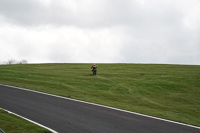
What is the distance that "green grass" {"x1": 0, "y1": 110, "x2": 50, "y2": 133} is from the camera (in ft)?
29.2

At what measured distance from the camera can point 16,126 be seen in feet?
30.7

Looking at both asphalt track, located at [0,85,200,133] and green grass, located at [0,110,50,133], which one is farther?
asphalt track, located at [0,85,200,133]

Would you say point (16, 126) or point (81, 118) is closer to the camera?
point (16, 126)

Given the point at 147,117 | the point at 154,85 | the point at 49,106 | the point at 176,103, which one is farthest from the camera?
the point at 154,85

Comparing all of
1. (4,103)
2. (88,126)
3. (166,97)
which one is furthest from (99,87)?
(88,126)

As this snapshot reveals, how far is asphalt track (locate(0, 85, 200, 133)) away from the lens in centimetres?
967

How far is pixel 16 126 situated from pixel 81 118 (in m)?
2.99

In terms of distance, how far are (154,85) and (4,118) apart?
1804cm

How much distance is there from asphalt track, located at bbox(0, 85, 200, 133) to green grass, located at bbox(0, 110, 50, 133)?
61 cm

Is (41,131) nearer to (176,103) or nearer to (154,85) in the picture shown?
(176,103)

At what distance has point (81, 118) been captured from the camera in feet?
36.3

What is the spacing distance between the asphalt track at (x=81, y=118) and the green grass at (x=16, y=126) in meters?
0.61

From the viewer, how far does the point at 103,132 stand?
29.9 ft

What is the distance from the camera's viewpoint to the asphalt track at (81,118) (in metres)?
9.67
